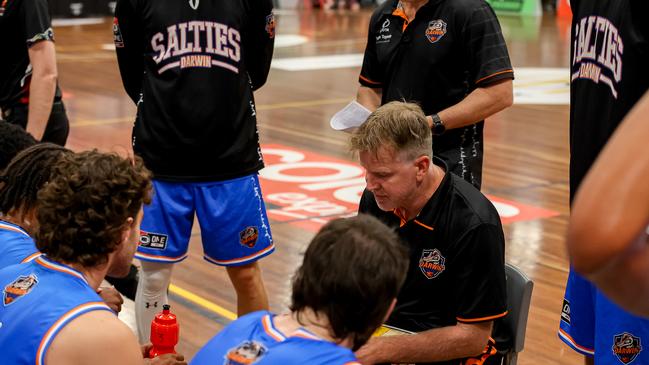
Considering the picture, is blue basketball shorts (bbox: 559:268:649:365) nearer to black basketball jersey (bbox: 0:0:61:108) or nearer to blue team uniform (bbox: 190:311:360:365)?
blue team uniform (bbox: 190:311:360:365)

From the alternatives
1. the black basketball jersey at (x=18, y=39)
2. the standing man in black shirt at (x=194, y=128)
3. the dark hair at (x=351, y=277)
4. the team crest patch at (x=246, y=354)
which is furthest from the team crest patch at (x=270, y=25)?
the team crest patch at (x=246, y=354)

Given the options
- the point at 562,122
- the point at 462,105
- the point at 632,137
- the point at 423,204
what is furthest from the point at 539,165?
the point at 632,137

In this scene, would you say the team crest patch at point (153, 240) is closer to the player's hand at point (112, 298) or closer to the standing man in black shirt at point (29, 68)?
the player's hand at point (112, 298)

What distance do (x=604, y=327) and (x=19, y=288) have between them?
5.76 ft

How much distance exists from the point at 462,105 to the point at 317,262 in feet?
6.80

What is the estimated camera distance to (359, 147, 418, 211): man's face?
3.14 m

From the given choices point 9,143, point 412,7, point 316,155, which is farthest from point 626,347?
Answer: point 316,155

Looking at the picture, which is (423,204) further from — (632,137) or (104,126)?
(104,126)

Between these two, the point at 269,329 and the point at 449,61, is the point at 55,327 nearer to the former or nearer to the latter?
the point at 269,329

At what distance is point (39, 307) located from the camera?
234 cm

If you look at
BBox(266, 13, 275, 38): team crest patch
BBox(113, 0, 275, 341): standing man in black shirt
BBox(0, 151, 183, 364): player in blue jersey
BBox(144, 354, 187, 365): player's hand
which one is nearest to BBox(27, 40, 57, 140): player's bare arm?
BBox(113, 0, 275, 341): standing man in black shirt

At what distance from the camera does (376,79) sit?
4395 millimetres

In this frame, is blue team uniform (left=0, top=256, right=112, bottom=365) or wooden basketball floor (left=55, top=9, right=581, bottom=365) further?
wooden basketball floor (left=55, top=9, right=581, bottom=365)

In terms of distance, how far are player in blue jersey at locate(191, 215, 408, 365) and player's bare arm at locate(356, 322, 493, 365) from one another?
892mm
